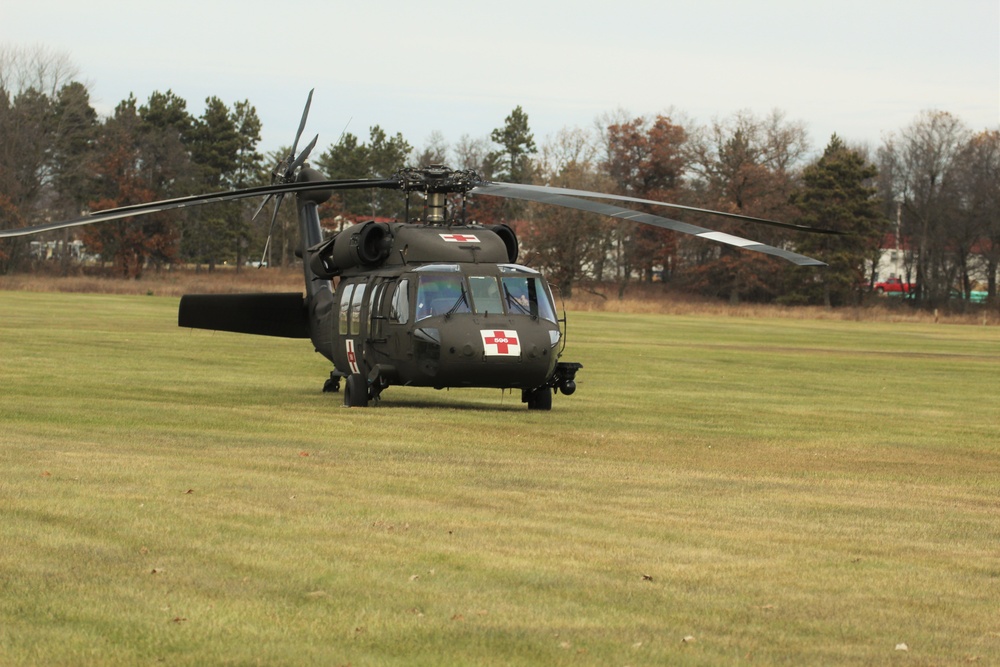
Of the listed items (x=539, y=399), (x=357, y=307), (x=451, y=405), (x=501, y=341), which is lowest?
(x=451, y=405)

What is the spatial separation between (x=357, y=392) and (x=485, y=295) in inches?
99.4

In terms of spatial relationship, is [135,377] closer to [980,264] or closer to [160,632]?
[160,632]

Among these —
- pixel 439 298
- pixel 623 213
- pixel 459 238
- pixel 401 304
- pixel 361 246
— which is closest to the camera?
pixel 623 213

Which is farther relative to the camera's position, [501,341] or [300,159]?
[300,159]

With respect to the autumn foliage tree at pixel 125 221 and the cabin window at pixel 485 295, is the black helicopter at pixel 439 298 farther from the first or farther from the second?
the autumn foliage tree at pixel 125 221

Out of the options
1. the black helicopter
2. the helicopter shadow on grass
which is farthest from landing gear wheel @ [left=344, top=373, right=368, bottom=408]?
the helicopter shadow on grass

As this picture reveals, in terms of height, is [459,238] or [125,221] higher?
[125,221]

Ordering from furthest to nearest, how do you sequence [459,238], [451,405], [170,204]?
[451,405]
[459,238]
[170,204]

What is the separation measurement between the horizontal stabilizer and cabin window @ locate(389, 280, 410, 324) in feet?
14.0

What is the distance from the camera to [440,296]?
19.1 m

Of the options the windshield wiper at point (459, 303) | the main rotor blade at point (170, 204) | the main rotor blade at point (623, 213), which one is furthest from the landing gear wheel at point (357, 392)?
the main rotor blade at point (623, 213)

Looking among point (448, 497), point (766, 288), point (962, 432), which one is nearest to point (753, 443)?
point (962, 432)

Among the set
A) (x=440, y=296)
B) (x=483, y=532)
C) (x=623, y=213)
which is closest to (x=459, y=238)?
(x=440, y=296)

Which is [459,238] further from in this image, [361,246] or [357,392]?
[357,392]
